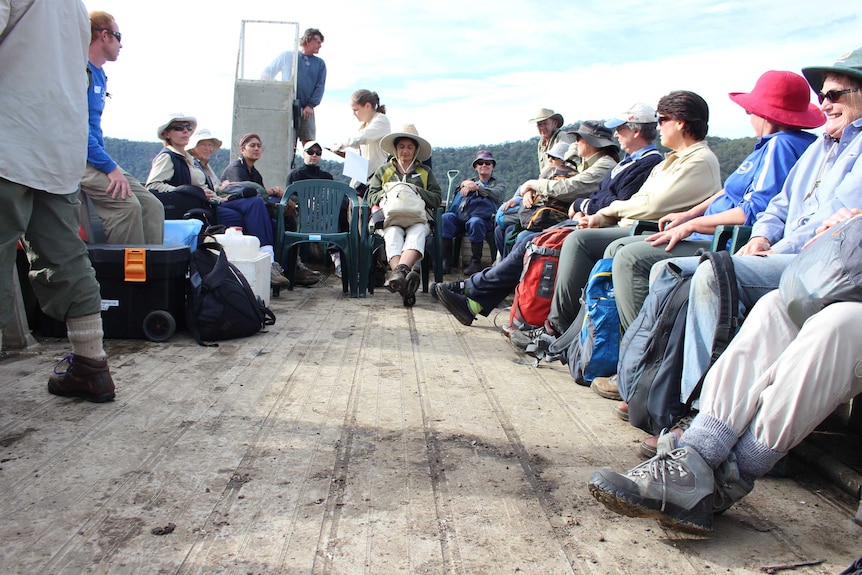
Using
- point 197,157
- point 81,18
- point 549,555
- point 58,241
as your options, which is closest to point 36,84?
point 81,18

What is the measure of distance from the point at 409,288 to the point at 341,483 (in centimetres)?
304

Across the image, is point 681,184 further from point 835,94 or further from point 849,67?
point 849,67

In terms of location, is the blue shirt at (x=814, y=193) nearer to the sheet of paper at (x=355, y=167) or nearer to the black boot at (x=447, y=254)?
the sheet of paper at (x=355, y=167)

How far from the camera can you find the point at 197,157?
565 centimetres

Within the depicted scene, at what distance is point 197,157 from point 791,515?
501 cm

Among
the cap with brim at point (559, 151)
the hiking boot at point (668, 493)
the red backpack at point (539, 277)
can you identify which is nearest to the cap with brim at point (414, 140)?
the cap with brim at point (559, 151)

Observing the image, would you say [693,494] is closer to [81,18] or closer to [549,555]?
[549,555]

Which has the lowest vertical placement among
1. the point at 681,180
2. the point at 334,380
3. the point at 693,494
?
the point at 334,380

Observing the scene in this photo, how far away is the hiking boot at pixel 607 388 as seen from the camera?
9.14 ft

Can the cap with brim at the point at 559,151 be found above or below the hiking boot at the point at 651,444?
above

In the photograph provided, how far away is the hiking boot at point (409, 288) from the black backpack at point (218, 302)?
1.30m

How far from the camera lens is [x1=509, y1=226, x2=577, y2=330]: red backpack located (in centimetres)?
363

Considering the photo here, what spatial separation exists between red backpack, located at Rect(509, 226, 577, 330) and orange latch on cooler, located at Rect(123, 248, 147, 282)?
1883 millimetres

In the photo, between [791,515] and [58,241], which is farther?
[58,241]
